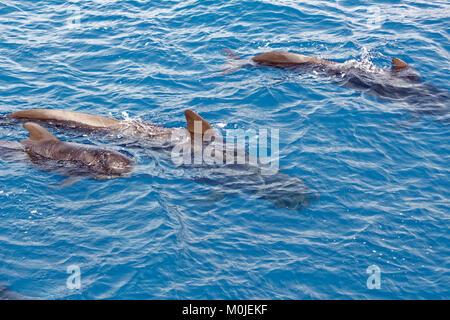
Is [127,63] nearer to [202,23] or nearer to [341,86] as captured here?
[202,23]

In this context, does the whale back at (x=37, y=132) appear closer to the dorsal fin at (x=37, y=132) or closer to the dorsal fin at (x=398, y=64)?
the dorsal fin at (x=37, y=132)

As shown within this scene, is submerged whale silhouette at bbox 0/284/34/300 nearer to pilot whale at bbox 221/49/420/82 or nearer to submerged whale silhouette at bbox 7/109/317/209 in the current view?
submerged whale silhouette at bbox 7/109/317/209

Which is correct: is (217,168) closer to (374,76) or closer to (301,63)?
(301,63)

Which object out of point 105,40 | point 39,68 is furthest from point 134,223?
point 105,40

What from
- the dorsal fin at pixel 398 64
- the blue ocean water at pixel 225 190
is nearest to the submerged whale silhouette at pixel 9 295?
the blue ocean water at pixel 225 190
